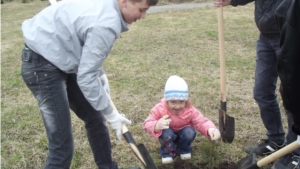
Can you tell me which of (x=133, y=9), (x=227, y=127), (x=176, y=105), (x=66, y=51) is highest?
(x=133, y=9)

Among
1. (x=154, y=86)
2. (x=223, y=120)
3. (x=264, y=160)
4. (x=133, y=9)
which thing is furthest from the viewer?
(x=154, y=86)

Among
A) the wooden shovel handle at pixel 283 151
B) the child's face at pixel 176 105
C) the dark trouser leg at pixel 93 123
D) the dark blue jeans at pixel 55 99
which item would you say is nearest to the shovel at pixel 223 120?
the child's face at pixel 176 105

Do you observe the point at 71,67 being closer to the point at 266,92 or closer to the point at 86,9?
the point at 86,9

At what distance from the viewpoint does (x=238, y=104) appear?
14.0 ft

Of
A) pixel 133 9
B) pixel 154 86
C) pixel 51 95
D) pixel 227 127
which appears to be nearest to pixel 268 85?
pixel 227 127

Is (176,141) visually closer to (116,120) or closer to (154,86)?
(116,120)

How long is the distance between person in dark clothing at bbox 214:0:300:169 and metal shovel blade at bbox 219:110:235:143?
0.23m

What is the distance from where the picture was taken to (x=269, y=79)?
9.74ft

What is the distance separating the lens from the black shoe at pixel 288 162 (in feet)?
9.36

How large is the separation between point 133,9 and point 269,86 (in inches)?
58.4

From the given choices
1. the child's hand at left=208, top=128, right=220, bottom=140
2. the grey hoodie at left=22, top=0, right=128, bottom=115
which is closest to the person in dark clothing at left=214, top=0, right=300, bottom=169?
the child's hand at left=208, top=128, right=220, bottom=140

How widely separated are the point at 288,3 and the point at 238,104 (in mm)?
2834

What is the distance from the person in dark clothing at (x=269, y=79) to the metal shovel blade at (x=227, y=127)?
229 millimetres

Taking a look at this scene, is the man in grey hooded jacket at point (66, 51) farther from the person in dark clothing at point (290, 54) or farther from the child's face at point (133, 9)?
the person in dark clothing at point (290, 54)
